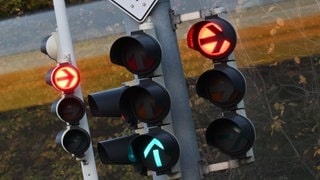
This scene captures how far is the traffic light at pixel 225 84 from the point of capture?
16.9ft

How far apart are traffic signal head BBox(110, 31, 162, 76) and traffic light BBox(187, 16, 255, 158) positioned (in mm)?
371

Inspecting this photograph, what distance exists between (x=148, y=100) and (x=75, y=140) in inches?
167

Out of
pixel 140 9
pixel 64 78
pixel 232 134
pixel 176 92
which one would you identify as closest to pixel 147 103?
pixel 176 92

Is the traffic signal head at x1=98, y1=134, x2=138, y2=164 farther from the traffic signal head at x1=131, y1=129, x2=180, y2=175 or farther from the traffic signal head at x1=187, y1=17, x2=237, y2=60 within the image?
the traffic signal head at x1=187, y1=17, x2=237, y2=60

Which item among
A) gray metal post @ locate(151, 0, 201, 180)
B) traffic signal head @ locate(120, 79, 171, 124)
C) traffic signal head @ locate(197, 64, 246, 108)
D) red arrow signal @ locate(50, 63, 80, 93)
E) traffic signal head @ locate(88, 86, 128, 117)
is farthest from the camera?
red arrow signal @ locate(50, 63, 80, 93)

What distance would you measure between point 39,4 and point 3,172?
4086 mm

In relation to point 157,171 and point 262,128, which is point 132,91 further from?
point 262,128

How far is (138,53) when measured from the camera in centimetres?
505

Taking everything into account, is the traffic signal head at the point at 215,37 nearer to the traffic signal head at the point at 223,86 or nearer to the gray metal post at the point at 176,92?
the traffic signal head at the point at 223,86

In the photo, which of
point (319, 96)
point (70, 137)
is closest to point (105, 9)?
point (319, 96)

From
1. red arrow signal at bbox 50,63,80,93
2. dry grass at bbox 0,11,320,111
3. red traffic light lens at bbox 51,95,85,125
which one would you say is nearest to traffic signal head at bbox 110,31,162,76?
red traffic light lens at bbox 51,95,85,125

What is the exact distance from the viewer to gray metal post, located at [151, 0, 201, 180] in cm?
536

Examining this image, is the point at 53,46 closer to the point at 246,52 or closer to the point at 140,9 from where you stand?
the point at 246,52

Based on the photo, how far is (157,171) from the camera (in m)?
5.09
